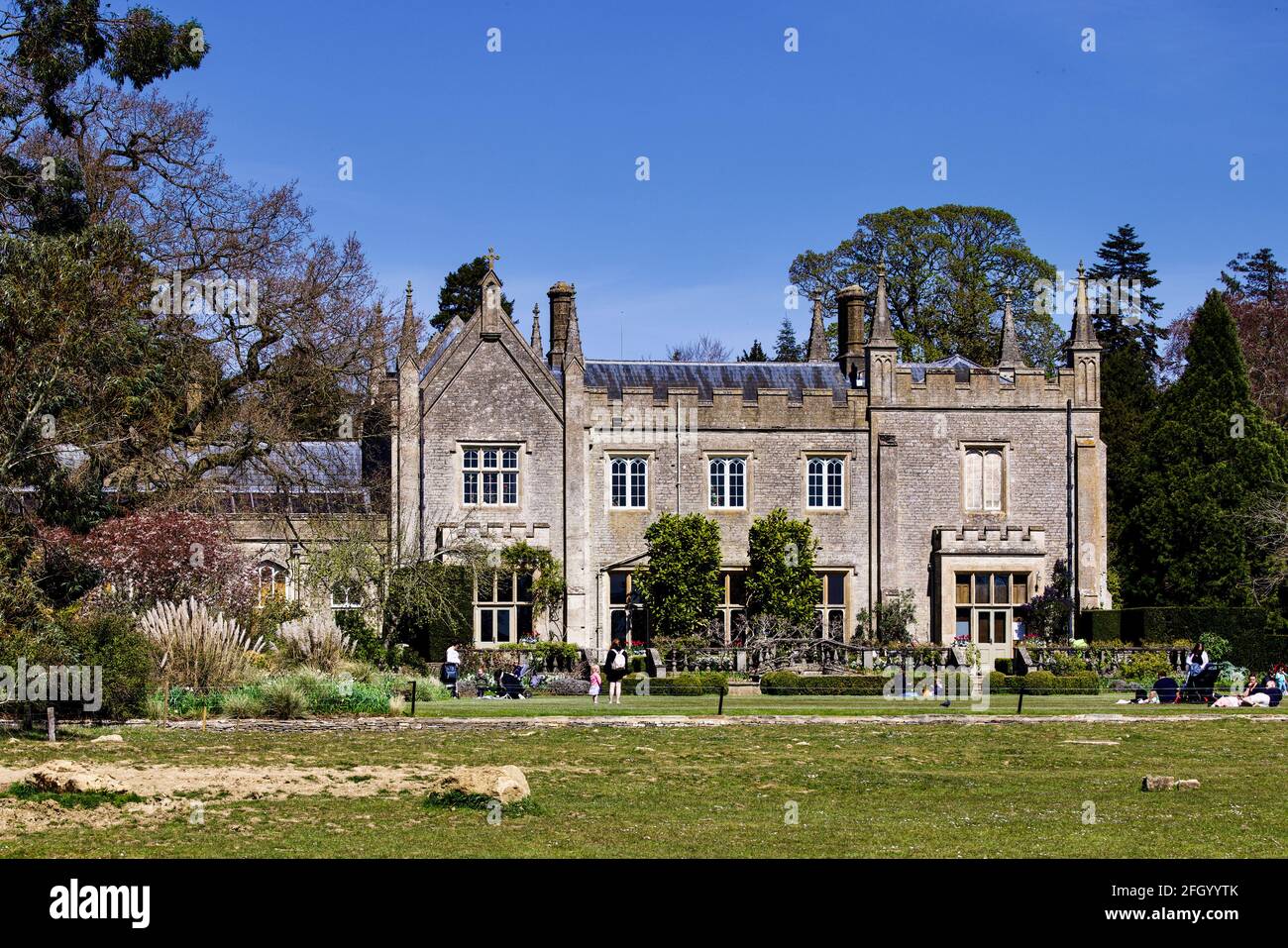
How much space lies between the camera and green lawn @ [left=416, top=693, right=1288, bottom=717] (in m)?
27.0

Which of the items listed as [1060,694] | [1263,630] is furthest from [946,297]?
[1060,694]

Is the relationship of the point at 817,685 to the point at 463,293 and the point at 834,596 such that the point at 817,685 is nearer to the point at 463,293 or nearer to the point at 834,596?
the point at 834,596

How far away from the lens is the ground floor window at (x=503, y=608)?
41.0 m

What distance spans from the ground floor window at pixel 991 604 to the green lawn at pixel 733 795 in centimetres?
1747

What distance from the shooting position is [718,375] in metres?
45.2

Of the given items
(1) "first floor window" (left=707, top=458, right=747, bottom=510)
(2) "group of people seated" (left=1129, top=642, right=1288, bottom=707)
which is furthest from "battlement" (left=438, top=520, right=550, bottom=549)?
(2) "group of people seated" (left=1129, top=642, right=1288, bottom=707)

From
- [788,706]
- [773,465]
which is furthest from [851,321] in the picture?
[788,706]

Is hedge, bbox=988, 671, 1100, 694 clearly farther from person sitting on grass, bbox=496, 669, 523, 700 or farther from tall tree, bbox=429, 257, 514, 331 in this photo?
tall tree, bbox=429, 257, 514, 331

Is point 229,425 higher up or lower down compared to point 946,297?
lower down

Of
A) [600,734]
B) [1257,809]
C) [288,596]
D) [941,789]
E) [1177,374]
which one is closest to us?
[1257,809]

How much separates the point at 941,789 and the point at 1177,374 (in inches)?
1905
